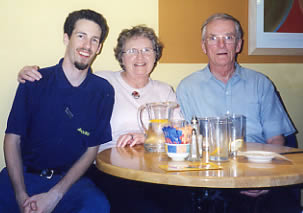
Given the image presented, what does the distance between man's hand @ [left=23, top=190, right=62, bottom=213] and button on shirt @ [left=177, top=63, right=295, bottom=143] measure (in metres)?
1.11

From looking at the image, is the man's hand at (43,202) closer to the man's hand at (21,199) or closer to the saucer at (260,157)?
the man's hand at (21,199)

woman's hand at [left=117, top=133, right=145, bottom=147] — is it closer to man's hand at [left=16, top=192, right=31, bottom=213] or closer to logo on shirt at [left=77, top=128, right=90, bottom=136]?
logo on shirt at [left=77, top=128, right=90, bottom=136]

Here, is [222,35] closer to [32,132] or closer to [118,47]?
[118,47]

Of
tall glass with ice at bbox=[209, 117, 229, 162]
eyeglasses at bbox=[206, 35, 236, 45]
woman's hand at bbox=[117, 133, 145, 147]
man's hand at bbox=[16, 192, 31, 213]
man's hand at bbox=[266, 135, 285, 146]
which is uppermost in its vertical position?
eyeglasses at bbox=[206, 35, 236, 45]

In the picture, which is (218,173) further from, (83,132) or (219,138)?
(83,132)

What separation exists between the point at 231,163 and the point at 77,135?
100cm

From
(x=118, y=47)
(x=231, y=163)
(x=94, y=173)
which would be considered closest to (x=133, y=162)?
(x=231, y=163)

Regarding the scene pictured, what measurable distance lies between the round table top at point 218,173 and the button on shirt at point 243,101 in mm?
798

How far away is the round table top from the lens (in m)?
1.03

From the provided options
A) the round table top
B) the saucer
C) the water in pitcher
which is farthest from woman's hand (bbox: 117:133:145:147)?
the saucer

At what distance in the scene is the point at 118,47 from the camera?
2334 mm

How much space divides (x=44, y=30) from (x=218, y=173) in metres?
1.82

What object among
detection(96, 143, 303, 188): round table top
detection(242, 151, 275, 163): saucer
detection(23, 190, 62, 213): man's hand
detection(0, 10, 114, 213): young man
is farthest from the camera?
detection(0, 10, 114, 213): young man

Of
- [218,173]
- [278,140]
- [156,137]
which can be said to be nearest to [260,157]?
[218,173]
